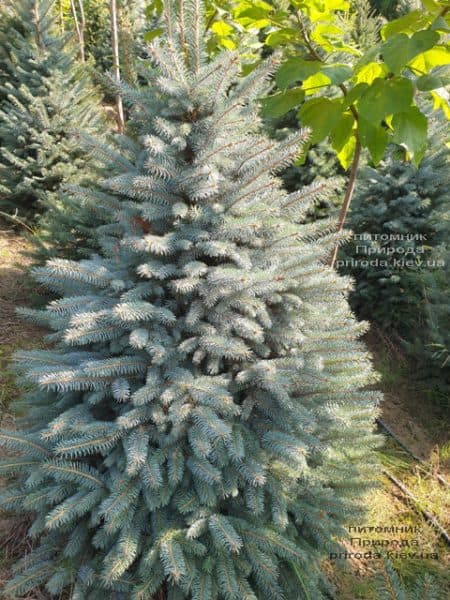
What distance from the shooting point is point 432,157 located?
3992mm

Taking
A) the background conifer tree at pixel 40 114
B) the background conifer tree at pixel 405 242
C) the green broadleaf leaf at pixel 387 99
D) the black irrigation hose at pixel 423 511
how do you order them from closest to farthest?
the green broadleaf leaf at pixel 387 99
the black irrigation hose at pixel 423 511
the background conifer tree at pixel 405 242
the background conifer tree at pixel 40 114

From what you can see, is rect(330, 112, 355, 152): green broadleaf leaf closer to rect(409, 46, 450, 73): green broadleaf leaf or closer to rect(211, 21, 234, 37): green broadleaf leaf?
rect(409, 46, 450, 73): green broadleaf leaf

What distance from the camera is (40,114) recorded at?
4.31m

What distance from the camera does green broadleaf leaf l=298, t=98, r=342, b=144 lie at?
6.24 feet

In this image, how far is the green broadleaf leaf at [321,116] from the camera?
1901 mm

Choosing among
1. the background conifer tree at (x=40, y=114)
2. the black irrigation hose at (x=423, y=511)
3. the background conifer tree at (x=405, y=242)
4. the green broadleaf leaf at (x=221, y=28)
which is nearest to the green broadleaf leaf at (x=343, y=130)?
the green broadleaf leaf at (x=221, y=28)

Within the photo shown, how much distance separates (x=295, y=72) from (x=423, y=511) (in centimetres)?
266

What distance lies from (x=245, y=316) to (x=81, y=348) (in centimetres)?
81

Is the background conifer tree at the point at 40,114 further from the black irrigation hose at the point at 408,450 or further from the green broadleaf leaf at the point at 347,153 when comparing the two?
the black irrigation hose at the point at 408,450

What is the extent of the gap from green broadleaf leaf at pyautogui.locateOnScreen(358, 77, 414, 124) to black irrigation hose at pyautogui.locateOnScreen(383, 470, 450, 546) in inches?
93.1

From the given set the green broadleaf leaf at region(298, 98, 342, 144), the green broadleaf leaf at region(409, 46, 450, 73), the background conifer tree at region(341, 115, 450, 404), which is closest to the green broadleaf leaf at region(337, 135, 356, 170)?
the green broadleaf leaf at region(298, 98, 342, 144)

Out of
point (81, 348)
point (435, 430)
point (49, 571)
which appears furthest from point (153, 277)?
point (435, 430)

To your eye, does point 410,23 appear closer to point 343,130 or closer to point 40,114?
point 343,130

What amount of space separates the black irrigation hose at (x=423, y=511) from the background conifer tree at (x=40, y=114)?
3.68 meters
